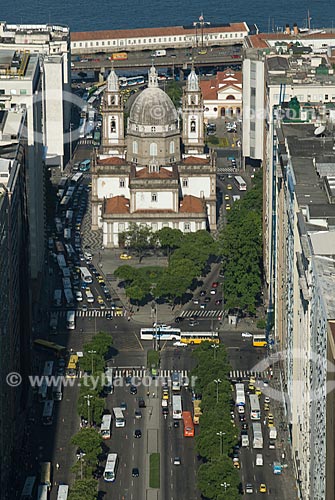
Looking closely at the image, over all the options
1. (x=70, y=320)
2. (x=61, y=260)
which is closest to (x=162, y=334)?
(x=70, y=320)

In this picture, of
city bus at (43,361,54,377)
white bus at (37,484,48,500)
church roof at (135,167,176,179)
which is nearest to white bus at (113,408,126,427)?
city bus at (43,361,54,377)

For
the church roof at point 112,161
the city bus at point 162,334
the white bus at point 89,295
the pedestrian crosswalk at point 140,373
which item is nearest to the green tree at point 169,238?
the church roof at point 112,161

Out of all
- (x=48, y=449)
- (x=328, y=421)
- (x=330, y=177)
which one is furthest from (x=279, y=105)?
(x=328, y=421)

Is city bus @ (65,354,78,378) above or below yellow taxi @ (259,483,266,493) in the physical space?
above

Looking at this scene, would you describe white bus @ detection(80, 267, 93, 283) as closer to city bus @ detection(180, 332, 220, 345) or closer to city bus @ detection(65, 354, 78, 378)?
city bus @ detection(180, 332, 220, 345)

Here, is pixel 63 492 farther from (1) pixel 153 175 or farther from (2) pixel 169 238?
(1) pixel 153 175

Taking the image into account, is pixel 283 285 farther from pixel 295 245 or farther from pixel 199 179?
pixel 199 179

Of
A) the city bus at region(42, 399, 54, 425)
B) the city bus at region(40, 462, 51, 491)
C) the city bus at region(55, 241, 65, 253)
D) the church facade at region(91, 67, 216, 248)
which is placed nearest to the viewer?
the city bus at region(40, 462, 51, 491)
